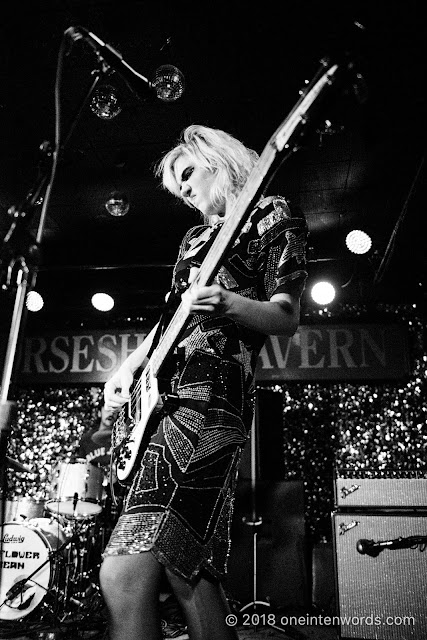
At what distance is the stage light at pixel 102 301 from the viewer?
812 centimetres

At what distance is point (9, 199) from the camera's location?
23.8 ft

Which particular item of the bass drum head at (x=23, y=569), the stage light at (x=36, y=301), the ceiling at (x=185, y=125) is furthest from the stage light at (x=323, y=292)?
the bass drum head at (x=23, y=569)

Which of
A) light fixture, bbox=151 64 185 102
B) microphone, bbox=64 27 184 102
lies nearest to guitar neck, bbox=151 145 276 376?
microphone, bbox=64 27 184 102

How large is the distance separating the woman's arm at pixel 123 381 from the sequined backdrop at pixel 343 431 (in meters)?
5.57

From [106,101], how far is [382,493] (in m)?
4.15

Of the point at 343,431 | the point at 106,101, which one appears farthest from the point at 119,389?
the point at 343,431

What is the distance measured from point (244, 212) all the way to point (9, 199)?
21.0ft

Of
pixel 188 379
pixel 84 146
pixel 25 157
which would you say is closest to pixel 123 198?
pixel 84 146

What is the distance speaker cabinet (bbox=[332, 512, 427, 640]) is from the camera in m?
4.11

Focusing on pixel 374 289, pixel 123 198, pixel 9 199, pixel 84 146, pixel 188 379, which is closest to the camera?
pixel 188 379

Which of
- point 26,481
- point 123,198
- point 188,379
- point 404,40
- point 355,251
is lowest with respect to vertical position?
point 26,481

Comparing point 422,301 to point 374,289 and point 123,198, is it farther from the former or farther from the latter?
point 123,198

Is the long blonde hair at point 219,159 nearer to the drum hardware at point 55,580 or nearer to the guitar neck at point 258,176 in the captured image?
the guitar neck at point 258,176

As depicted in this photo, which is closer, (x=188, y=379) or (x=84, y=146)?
(x=188, y=379)
